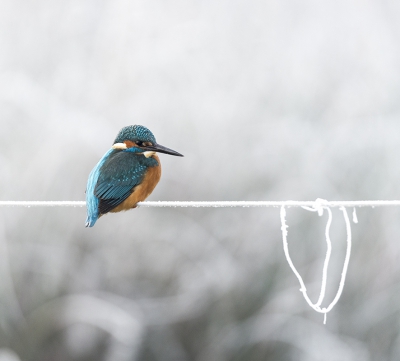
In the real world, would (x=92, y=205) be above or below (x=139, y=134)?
below

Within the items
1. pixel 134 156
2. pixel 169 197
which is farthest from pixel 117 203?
pixel 169 197

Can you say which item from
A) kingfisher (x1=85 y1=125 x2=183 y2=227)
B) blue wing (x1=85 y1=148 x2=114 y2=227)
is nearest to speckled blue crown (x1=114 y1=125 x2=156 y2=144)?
kingfisher (x1=85 y1=125 x2=183 y2=227)

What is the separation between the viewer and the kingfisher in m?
1.04

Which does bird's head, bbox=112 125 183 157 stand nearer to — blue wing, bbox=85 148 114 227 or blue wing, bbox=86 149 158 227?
blue wing, bbox=86 149 158 227

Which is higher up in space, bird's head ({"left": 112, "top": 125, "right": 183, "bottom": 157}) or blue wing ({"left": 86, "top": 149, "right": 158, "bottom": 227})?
bird's head ({"left": 112, "top": 125, "right": 183, "bottom": 157})

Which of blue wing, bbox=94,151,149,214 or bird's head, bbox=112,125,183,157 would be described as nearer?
blue wing, bbox=94,151,149,214

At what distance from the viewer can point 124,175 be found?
3.53ft

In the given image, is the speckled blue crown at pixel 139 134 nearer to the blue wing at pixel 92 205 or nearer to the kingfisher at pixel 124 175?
the kingfisher at pixel 124 175

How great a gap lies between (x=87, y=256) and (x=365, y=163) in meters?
0.97

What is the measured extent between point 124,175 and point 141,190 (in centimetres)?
7

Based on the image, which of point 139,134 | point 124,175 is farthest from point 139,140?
point 124,175

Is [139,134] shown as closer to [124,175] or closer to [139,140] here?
[139,140]

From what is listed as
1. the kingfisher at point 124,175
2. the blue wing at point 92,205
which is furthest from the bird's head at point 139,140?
the blue wing at point 92,205

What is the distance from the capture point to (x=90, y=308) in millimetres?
1629
